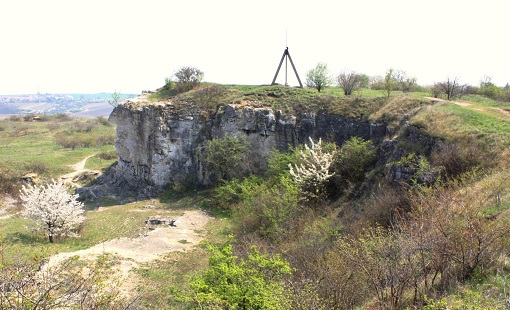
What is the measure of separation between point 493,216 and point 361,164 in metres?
11.3

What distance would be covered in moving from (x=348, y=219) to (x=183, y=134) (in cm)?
1919

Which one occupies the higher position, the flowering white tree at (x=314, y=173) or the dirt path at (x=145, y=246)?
the flowering white tree at (x=314, y=173)

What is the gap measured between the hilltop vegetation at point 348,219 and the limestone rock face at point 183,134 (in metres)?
1.31

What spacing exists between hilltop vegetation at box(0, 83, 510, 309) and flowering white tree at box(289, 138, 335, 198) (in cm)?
12

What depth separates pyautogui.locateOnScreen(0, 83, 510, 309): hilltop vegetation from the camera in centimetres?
746

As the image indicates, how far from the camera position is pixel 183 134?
101ft

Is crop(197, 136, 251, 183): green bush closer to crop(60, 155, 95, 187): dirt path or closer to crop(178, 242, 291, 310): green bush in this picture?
crop(178, 242, 291, 310): green bush

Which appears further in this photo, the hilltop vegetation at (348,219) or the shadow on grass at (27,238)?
the shadow on grass at (27,238)

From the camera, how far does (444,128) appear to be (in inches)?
680

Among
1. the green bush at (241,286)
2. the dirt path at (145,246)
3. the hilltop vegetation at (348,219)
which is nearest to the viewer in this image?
the hilltop vegetation at (348,219)

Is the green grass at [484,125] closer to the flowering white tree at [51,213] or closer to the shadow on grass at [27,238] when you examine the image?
the flowering white tree at [51,213]

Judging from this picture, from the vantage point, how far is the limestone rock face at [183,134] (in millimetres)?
28656

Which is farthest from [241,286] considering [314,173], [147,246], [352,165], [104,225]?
[104,225]

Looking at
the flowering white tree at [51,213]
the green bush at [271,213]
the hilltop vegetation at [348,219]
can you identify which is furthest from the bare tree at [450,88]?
the flowering white tree at [51,213]
